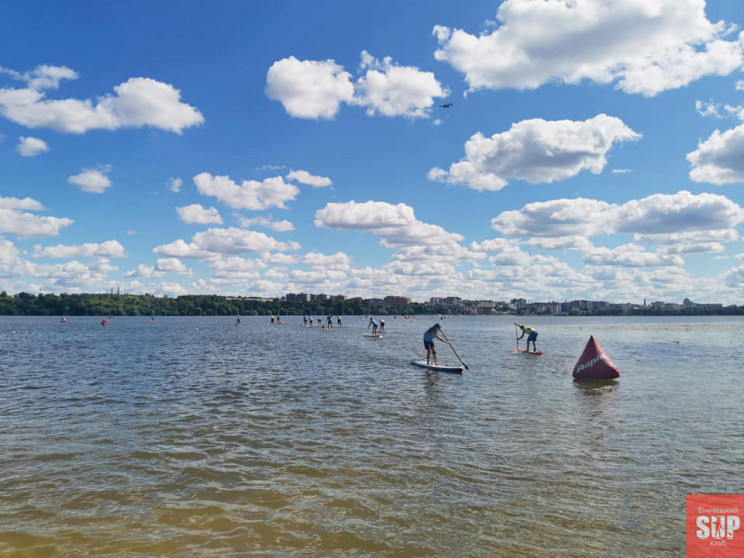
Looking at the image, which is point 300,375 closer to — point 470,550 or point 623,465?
point 623,465

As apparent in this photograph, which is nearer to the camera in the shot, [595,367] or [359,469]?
[359,469]

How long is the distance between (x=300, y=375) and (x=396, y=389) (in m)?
7.70

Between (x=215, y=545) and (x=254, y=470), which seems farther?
(x=254, y=470)

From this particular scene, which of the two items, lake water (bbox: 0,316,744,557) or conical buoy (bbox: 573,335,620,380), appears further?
conical buoy (bbox: 573,335,620,380)

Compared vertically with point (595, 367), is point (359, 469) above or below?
below

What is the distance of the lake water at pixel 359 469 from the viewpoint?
292 inches

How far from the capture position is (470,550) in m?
7.02

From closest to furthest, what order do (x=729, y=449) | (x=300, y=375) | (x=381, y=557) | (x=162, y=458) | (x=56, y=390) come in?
1. (x=381, y=557)
2. (x=162, y=458)
3. (x=729, y=449)
4. (x=56, y=390)
5. (x=300, y=375)

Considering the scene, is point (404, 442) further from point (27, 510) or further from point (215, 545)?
point (27, 510)

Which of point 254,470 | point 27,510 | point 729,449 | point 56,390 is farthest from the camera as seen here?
point 56,390

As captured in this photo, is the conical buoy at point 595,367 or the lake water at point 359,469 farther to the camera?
the conical buoy at point 595,367

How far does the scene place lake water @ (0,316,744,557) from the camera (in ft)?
24.3

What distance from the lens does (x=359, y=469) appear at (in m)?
10.7

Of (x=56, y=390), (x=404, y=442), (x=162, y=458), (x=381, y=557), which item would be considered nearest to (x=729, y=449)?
(x=404, y=442)
